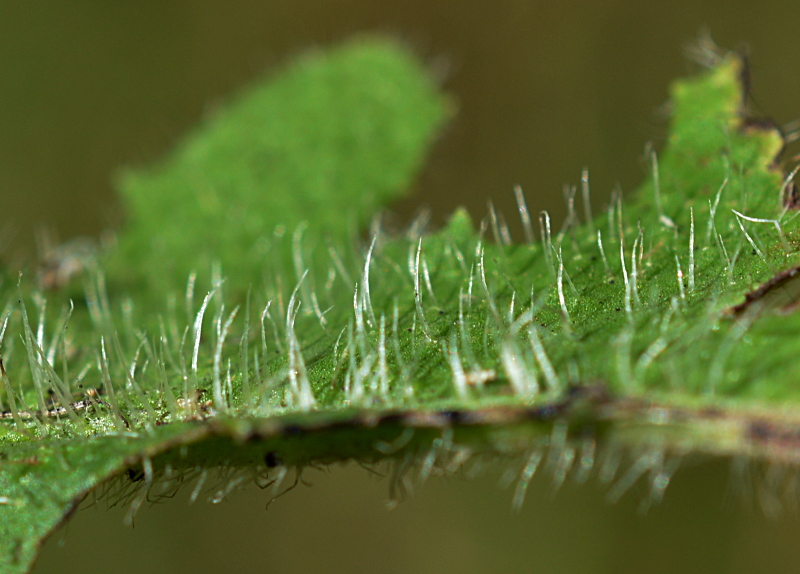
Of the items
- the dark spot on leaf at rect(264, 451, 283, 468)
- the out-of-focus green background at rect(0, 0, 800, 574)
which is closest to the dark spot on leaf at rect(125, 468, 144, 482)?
the dark spot on leaf at rect(264, 451, 283, 468)

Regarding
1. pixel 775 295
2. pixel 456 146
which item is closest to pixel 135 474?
pixel 775 295

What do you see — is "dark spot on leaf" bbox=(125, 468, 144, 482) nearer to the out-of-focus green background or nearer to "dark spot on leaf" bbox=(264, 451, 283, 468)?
"dark spot on leaf" bbox=(264, 451, 283, 468)

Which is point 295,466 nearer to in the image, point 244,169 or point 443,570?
point 244,169

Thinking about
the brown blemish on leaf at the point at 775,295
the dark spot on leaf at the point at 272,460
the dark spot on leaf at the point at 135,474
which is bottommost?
the dark spot on leaf at the point at 135,474

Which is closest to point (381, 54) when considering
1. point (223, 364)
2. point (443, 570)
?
point (223, 364)

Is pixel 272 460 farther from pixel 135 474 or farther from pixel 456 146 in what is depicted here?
pixel 456 146

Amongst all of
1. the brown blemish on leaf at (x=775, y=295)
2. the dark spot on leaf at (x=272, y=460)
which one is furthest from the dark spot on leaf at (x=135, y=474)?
the brown blemish on leaf at (x=775, y=295)

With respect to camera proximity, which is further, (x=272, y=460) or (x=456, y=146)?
(x=456, y=146)

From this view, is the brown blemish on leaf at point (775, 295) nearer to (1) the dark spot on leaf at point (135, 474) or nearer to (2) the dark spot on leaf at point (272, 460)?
(2) the dark spot on leaf at point (272, 460)

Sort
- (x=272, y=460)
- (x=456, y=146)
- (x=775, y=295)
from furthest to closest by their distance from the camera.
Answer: (x=456, y=146), (x=775, y=295), (x=272, y=460)
